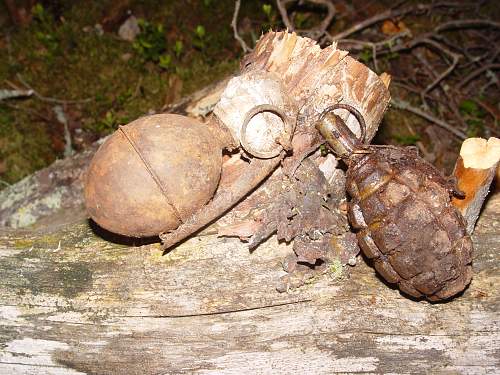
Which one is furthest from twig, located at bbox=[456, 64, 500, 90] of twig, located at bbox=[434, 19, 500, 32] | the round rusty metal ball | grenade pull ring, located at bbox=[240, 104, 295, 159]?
the round rusty metal ball

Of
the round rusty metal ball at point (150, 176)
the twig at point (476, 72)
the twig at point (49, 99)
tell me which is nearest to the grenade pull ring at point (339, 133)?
the round rusty metal ball at point (150, 176)

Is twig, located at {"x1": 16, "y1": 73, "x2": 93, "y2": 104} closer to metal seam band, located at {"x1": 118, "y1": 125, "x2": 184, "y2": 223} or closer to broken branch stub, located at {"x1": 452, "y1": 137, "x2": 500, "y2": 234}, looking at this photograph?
metal seam band, located at {"x1": 118, "y1": 125, "x2": 184, "y2": 223}

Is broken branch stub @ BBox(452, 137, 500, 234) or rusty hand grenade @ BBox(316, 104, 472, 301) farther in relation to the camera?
broken branch stub @ BBox(452, 137, 500, 234)

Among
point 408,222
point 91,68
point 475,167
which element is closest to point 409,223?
point 408,222

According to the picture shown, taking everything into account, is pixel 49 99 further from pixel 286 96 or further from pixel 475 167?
pixel 475 167

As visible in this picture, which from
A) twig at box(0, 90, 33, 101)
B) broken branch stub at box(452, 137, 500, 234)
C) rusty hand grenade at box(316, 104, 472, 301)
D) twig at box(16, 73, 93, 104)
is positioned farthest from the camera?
twig at box(16, 73, 93, 104)

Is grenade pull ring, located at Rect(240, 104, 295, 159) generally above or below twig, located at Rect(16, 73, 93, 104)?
below

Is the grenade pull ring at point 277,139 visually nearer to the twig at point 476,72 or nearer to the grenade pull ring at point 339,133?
the grenade pull ring at point 339,133
